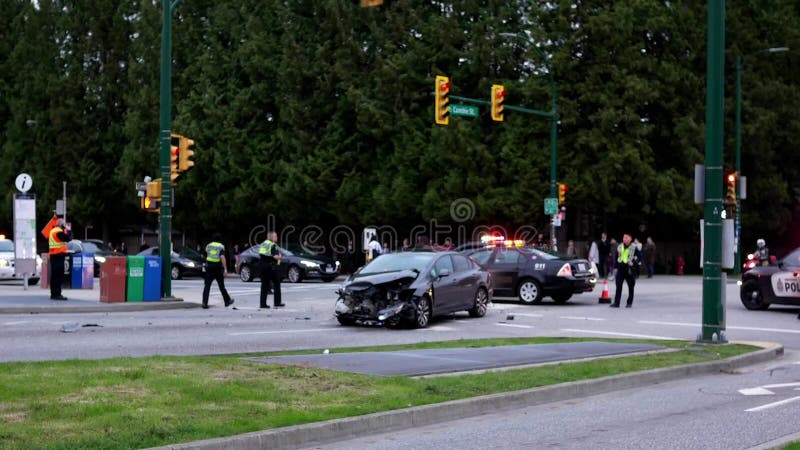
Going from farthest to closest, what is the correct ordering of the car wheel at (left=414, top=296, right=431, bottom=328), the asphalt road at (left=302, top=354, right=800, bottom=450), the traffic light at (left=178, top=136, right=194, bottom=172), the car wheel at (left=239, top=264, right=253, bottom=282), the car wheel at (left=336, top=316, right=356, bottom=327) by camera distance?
the car wheel at (left=239, top=264, right=253, bottom=282) → the traffic light at (left=178, top=136, right=194, bottom=172) → the car wheel at (left=336, top=316, right=356, bottom=327) → the car wheel at (left=414, top=296, right=431, bottom=328) → the asphalt road at (left=302, top=354, right=800, bottom=450)

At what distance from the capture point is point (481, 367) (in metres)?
12.1

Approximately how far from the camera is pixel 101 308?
21312 mm

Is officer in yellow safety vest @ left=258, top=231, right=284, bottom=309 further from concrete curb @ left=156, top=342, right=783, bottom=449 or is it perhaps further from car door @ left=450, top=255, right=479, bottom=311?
concrete curb @ left=156, top=342, right=783, bottom=449

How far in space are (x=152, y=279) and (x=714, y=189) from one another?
1353 cm

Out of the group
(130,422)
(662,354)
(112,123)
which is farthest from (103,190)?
(130,422)

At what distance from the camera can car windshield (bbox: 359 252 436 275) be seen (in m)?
19.4

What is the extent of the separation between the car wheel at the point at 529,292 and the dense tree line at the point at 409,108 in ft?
52.3

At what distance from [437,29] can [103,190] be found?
78.6ft

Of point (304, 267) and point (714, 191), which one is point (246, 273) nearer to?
point (304, 267)

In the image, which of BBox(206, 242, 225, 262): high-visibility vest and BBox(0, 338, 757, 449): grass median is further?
BBox(206, 242, 225, 262): high-visibility vest

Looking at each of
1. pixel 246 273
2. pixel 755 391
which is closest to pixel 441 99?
pixel 246 273

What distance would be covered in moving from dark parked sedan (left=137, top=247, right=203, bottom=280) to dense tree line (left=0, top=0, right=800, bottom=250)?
6.77m

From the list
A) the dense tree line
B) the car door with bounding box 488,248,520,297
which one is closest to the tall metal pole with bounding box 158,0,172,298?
the car door with bounding box 488,248,520,297

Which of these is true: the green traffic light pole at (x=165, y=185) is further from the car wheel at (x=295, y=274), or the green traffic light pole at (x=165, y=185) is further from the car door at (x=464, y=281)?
the car wheel at (x=295, y=274)
